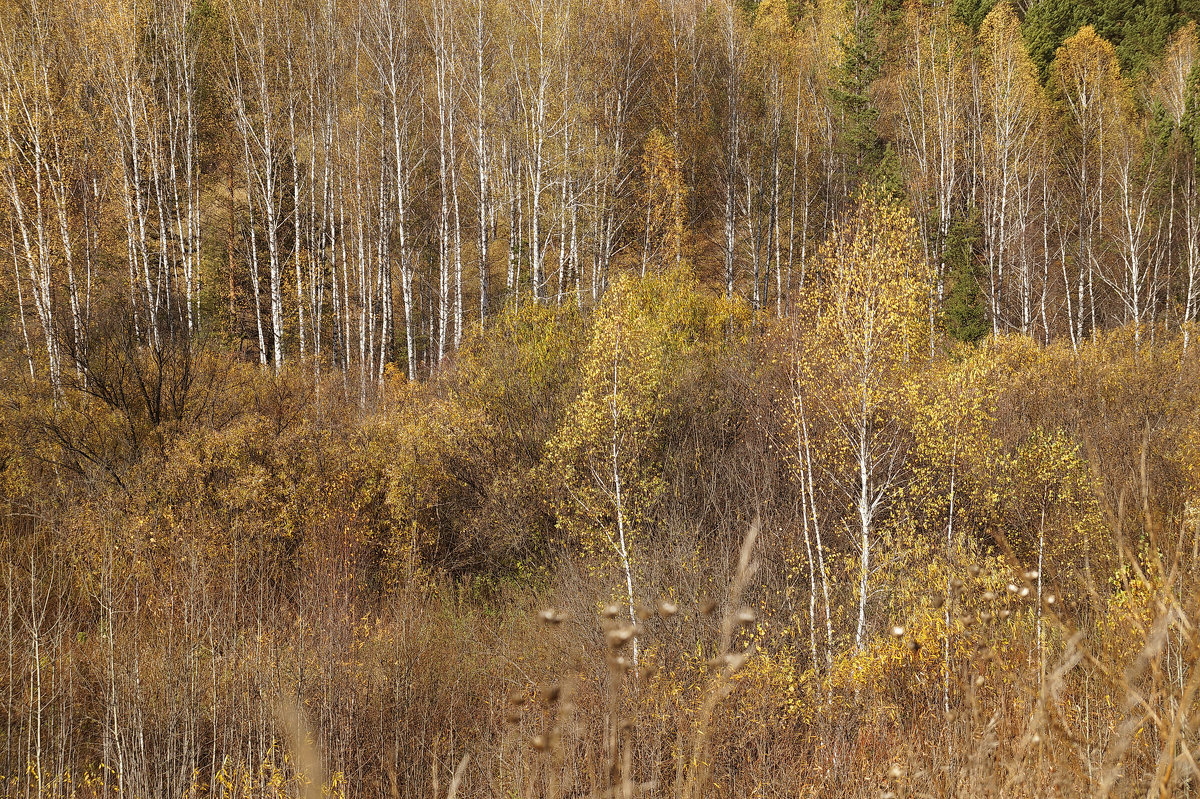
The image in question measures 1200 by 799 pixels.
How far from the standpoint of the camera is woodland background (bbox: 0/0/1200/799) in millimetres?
6453

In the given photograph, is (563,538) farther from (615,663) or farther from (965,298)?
(965,298)

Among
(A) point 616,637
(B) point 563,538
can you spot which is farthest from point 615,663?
(B) point 563,538

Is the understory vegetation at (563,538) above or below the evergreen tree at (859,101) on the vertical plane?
below

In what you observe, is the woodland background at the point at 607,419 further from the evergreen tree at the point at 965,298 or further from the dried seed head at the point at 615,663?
the evergreen tree at the point at 965,298

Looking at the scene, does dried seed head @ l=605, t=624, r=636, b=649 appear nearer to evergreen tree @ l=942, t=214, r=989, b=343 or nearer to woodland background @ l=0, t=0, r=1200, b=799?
woodland background @ l=0, t=0, r=1200, b=799

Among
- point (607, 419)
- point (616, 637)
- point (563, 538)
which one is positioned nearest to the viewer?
point (616, 637)

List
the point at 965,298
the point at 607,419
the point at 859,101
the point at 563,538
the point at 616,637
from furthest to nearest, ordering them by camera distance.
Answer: the point at 859,101 → the point at 965,298 → the point at 563,538 → the point at 607,419 → the point at 616,637

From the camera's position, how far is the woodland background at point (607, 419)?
645 cm

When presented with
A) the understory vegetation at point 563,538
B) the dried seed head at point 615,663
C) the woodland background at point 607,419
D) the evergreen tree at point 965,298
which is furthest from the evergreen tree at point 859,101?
the dried seed head at point 615,663

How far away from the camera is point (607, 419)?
1223 centimetres

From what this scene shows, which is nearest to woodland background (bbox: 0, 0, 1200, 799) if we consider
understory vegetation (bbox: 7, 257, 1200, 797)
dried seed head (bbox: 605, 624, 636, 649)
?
dried seed head (bbox: 605, 624, 636, 649)

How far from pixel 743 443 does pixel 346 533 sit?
8.51 metres

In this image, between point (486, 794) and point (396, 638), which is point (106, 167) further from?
point (486, 794)

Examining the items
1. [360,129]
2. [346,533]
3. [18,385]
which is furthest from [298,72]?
[346,533]
